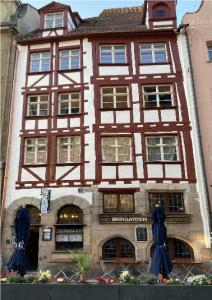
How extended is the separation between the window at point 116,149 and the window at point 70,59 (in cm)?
487

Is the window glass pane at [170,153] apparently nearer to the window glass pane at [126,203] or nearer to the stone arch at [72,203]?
the window glass pane at [126,203]

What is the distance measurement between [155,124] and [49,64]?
707cm

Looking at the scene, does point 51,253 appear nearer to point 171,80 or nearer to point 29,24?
point 171,80

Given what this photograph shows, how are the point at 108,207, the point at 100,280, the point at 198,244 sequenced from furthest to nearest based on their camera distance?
the point at 108,207 < the point at 198,244 < the point at 100,280

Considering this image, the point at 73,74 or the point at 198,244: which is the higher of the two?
the point at 73,74

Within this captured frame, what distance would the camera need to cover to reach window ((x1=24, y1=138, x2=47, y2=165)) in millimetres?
17953

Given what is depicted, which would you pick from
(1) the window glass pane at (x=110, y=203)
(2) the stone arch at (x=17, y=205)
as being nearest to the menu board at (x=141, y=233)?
(1) the window glass pane at (x=110, y=203)

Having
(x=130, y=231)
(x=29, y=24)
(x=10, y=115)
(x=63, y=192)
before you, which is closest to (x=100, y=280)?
(x=130, y=231)

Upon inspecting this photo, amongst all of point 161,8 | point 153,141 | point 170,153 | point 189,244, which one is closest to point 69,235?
point 189,244

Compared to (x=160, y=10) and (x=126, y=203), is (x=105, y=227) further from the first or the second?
(x=160, y=10)

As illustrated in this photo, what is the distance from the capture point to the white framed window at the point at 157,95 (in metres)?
18.5

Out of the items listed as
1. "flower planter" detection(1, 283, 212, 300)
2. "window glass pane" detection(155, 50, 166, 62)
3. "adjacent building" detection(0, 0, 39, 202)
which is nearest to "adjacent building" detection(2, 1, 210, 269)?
"window glass pane" detection(155, 50, 166, 62)

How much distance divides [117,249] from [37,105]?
344 inches

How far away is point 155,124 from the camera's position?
58.5 feet
